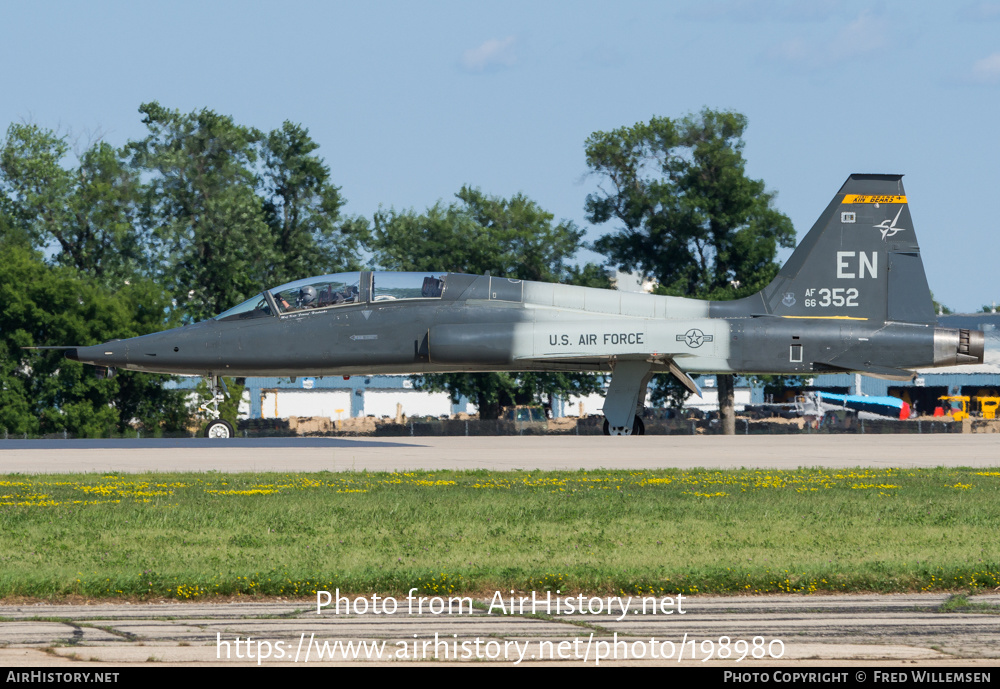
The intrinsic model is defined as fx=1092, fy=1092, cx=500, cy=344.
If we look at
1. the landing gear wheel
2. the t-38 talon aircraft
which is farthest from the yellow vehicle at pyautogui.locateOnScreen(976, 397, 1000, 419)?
the landing gear wheel

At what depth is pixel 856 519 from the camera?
39.0ft

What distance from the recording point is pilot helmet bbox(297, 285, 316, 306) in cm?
2656

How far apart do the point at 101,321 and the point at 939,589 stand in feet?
117

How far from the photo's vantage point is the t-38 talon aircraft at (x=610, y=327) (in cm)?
2641

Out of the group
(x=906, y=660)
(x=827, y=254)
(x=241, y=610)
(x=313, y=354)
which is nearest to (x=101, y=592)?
(x=241, y=610)

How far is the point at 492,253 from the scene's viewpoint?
49000 mm

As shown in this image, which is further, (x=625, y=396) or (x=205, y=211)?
(x=205, y=211)

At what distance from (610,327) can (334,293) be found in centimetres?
681

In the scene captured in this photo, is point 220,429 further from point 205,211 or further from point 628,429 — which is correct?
point 205,211

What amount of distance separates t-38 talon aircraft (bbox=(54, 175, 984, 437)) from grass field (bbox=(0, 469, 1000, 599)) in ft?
33.2

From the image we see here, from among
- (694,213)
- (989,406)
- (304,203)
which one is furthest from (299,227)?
(989,406)

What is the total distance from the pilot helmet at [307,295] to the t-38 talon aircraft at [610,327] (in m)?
0.03

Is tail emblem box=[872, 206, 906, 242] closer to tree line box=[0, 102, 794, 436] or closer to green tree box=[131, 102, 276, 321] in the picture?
tree line box=[0, 102, 794, 436]

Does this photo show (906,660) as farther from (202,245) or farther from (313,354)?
(202,245)
